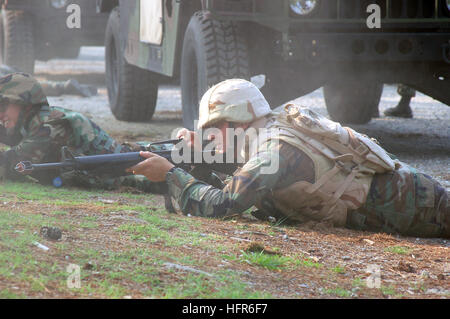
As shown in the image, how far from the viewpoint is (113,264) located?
3.39 m

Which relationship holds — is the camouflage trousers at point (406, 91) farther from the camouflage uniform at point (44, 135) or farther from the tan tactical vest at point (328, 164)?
the tan tactical vest at point (328, 164)

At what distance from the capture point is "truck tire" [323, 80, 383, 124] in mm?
9758

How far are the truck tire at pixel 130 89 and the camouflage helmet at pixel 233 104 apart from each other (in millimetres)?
5373

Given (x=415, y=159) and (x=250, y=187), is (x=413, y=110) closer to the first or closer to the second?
(x=415, y=159)

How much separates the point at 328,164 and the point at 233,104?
0.61m

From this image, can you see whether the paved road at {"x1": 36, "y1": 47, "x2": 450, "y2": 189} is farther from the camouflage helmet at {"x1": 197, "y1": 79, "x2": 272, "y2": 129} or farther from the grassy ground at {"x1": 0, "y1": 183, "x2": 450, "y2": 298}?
the camouflage helmet at {"x1": 197, "y1": 79, "x2": 272, "y2": 129}

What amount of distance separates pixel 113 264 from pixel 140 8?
17.5 ft

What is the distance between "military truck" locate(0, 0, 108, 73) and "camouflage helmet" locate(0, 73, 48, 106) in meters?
8.09

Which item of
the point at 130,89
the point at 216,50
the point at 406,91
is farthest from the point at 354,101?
the point at 216,50

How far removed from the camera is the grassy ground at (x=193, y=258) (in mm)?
3143

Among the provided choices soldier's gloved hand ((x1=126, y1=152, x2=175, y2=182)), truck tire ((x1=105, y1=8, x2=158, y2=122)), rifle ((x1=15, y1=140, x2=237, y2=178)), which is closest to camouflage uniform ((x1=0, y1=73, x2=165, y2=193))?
rifle ((x1=15, y1=140, x2=237, y2=178))

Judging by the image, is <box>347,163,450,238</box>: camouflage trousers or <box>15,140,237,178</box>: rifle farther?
<box>15,140,237,178</box>: rifle

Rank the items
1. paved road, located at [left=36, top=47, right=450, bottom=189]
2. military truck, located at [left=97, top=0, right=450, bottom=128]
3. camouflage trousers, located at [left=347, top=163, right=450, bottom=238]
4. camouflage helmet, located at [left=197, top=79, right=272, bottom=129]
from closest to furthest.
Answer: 1. camouflage helmet, located at [left=197, top=79, right=272, bottom=129]
2. camouflage trousers, located at [left=347, top=163, right=450, bottom=238]
3. military truck, located at [left=97, top=0, right=450, bottom=128]
4. paved road, located at [left=36, top=47, right=450, bottom=189]
